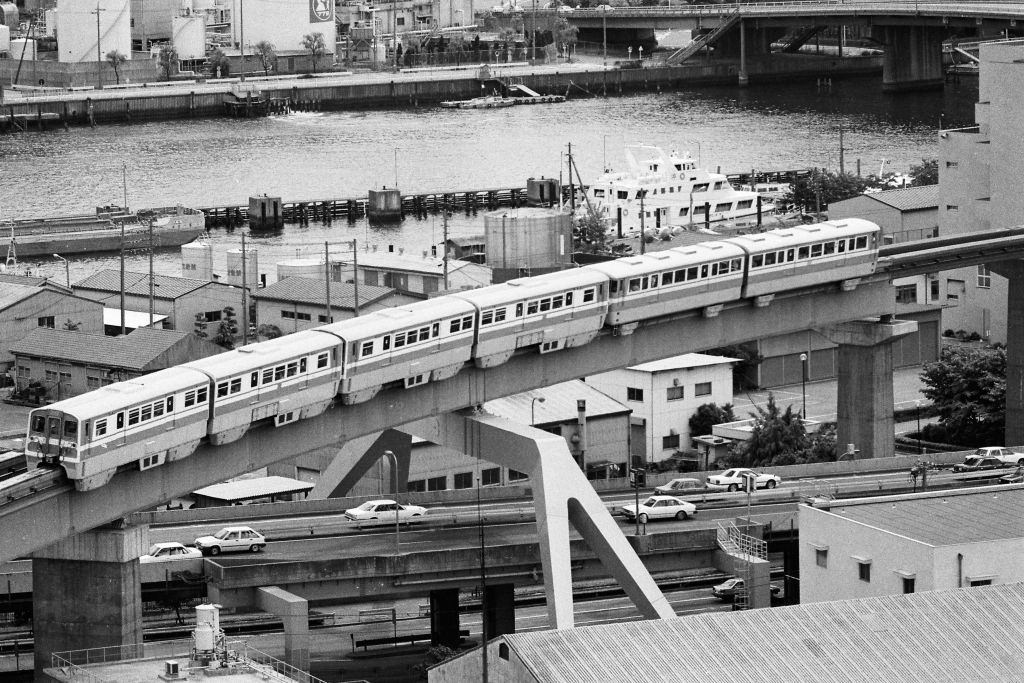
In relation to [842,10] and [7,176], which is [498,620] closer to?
[7,176]

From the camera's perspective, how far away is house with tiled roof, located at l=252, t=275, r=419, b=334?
48031 mm

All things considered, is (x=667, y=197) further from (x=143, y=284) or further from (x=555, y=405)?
(x=555, y=405)

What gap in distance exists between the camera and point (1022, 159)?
4503 cm

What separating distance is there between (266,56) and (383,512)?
91.6 meters

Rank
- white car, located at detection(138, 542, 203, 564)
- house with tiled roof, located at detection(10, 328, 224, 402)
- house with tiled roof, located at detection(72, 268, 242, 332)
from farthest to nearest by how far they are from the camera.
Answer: house with tiled roof, located at detection(72, 268, 242, 332)
house with tiled roof, located at detection(10, 328, 224, 402)
white car, located at detection(138, 542, 203, 564)

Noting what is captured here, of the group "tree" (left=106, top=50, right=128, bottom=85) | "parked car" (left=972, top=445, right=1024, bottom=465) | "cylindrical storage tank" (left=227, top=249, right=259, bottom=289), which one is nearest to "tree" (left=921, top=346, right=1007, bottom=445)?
"parked car" (left=972, top=445, right=1024, bottom=465)

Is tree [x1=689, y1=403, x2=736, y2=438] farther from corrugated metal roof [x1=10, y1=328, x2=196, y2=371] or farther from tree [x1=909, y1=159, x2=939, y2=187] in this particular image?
tree [x1=909, y1=159, x2=939, y2=187]

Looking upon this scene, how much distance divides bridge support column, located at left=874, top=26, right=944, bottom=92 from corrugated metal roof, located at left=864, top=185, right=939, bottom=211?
62548 millimetres

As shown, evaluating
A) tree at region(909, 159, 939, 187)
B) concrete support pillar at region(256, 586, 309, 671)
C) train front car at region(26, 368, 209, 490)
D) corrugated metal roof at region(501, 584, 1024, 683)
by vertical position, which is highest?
tree at region(909, 159, 939, 187)

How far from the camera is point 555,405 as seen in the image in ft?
124

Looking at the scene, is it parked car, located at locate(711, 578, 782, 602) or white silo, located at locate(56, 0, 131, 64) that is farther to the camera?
white silo, located at locate(56, 0, 131, 64)

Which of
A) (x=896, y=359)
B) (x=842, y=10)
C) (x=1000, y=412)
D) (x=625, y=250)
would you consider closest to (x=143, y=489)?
(x=1000, y=412)

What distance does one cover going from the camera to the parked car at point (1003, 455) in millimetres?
34312

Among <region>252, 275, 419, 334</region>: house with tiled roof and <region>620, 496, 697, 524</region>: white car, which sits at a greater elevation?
<region>252, 275, 419, 334</region>: house with tiled roof
